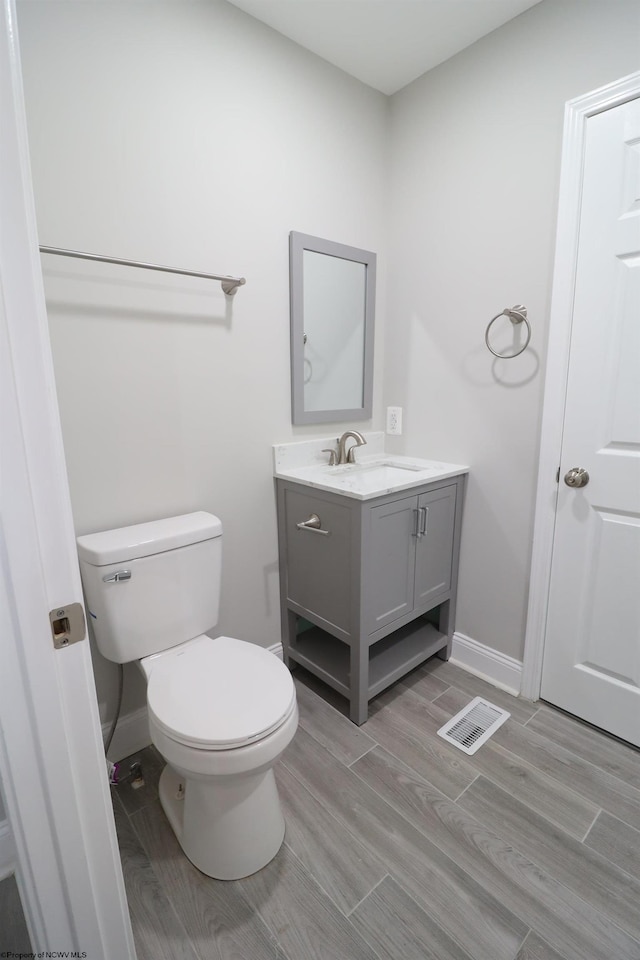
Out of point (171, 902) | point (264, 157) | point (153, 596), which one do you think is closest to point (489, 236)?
point (264, 157)

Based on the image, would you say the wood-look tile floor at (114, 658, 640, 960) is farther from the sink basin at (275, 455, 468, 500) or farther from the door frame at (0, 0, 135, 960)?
the sink basin at (275, 455, 468, 500)

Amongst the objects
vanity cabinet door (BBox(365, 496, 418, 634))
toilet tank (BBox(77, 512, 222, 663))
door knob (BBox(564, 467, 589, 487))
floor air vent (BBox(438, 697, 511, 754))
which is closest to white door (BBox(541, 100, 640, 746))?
door knob (BBox(564, 467, 589, 487))

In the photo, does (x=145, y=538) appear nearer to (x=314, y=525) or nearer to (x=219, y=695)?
(x=219, y=695)

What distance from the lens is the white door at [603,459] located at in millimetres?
1365

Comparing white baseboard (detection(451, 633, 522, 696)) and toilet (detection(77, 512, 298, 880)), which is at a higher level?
toilet (detection(77, 512, 298, 880))

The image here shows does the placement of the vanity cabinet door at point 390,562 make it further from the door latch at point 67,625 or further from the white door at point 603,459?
the door latch at point 67,625

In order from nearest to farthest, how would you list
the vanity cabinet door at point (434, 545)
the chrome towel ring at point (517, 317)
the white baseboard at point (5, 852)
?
the white baseboard at point (5, 852) → the chrome towel ring at point (517, 317) → the vanity cabinet door at point (434, 545)

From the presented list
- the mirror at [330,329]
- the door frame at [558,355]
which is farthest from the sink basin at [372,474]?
the door frame at [558,355]

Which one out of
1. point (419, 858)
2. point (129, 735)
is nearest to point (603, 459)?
point (419, 858)

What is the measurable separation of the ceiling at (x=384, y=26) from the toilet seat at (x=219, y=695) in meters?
2.12

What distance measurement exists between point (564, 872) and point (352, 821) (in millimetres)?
567

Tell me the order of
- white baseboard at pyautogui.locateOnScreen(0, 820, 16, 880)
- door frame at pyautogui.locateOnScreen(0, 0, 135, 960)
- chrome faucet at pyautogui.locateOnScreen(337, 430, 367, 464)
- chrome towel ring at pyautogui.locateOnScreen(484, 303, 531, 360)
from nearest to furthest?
door frame at pyautogui.locateOnScreen(0, 0, 135, 960)
white baseboard at pyautogui.locateOnScreen(0, 820, 16, 880)
chrome towel ring at pyautogui.locateOnScreen(484, 303, 531, 360)
chrome faucet at pyautogui.locateOnScreen(337, 430, 367, 464)

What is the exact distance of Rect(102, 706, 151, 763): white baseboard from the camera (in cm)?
150

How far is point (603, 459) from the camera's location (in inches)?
58.6
